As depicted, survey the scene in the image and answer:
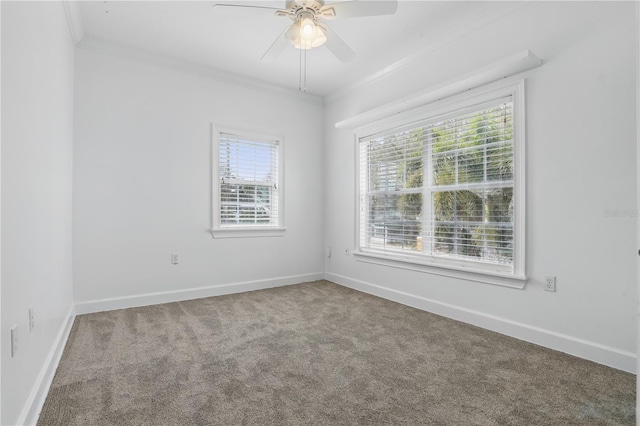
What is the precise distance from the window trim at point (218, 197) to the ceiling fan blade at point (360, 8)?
220 centimetres

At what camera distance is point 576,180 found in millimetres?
2381

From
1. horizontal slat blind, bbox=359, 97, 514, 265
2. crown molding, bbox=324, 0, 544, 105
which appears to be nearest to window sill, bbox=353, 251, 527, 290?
horizontal slat blind, bbox=359, 97, 514, 265

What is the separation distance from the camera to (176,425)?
5.21 feet

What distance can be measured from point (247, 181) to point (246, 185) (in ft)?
0.17

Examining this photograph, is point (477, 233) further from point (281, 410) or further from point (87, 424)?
point (87, 424)

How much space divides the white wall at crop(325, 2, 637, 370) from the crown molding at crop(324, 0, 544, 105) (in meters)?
0.06

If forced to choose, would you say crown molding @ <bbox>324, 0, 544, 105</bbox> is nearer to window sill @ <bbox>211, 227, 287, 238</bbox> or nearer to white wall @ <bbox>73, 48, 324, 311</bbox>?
white wall @ <bbox>73, 48, 324, 311</bbox>

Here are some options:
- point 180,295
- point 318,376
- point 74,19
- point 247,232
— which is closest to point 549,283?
point 318,376

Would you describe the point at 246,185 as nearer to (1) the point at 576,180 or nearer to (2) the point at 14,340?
(2) the point at 14,340

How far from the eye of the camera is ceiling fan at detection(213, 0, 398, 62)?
214 centimetres

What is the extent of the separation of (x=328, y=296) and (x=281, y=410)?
2.28 metres

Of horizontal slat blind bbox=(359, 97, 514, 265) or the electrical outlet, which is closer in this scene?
the electrical outlet

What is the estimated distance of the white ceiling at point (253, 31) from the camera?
9.05 feet

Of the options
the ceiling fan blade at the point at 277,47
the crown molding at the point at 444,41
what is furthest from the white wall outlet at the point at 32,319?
the crown molding at the point at 444,41
